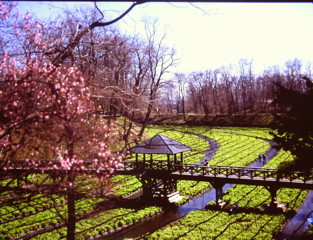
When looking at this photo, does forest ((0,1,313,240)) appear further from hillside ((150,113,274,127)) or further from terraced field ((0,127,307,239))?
hillside ((150,113,274,127))

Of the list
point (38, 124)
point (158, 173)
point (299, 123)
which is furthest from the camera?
point (158, 173)

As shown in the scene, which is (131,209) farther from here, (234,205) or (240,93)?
(240,93)

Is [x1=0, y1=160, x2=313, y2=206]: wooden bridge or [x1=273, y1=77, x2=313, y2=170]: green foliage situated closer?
[x1=273, y1=77, x2=313, y2=170]: green foliage

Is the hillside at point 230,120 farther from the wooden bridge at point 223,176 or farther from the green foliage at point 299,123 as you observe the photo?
the green foliage at point 299,123

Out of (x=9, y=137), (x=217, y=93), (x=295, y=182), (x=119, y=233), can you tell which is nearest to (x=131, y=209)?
(x=119, y=233)

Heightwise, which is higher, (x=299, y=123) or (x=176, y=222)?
(x=299, y=123)

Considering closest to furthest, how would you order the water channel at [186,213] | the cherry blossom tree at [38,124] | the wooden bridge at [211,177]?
1. the cherry blossom tree at [38,124]
2. the water channel at [186,213]
3. the wooden bridge at [211,177]

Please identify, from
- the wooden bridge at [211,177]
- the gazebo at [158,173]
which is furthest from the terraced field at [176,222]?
the wooden bridge at [211,177]

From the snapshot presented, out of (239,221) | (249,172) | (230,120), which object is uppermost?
(230,120)

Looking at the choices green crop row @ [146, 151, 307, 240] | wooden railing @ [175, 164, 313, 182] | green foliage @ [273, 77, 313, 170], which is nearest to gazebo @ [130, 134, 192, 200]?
wooden railing @ [175, 164, 313, 182]

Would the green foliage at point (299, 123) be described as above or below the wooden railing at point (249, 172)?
above

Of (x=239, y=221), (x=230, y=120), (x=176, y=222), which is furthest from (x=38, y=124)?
(x=230, y=120)

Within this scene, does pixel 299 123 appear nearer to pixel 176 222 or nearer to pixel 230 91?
pixel 176 222

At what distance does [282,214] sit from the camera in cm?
1652
